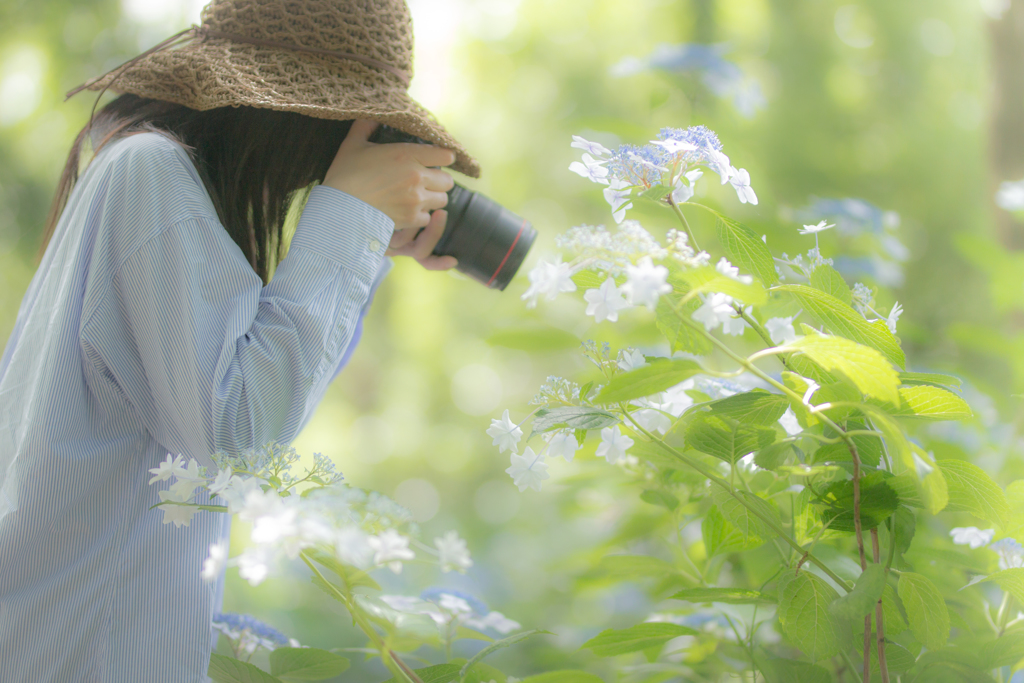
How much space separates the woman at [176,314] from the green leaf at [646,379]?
211 millimetres

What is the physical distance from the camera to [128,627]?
415 mm

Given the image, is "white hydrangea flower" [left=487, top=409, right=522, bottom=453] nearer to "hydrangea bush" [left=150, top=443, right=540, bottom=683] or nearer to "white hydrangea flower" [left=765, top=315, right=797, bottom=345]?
"hydrangea bush" [left=150, top=443, right=540, bottom=683]

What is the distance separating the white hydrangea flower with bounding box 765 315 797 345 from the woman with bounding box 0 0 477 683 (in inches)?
10.1

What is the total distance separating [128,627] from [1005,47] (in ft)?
4.19

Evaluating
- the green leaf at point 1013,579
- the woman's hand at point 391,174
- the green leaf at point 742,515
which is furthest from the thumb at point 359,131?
the green leaf at point 1013,579

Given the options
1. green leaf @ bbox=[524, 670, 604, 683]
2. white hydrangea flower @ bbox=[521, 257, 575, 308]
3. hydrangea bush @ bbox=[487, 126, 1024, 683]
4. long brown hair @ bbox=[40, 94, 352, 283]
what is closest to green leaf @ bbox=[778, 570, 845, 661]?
hydrangea bush @ bbox=[487, 126, 1024, 683]

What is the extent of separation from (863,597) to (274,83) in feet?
1.46

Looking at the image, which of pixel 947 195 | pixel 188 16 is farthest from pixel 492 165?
pixel 947 195

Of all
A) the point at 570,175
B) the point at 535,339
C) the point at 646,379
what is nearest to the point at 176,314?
the point at 646,379

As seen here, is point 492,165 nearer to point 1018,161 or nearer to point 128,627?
point 1018,161

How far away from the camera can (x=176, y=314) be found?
38cm

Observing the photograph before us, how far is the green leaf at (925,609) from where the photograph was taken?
33cm

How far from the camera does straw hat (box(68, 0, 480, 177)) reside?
1.41 ft

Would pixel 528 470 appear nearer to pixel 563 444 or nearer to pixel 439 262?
pixel 563 444
